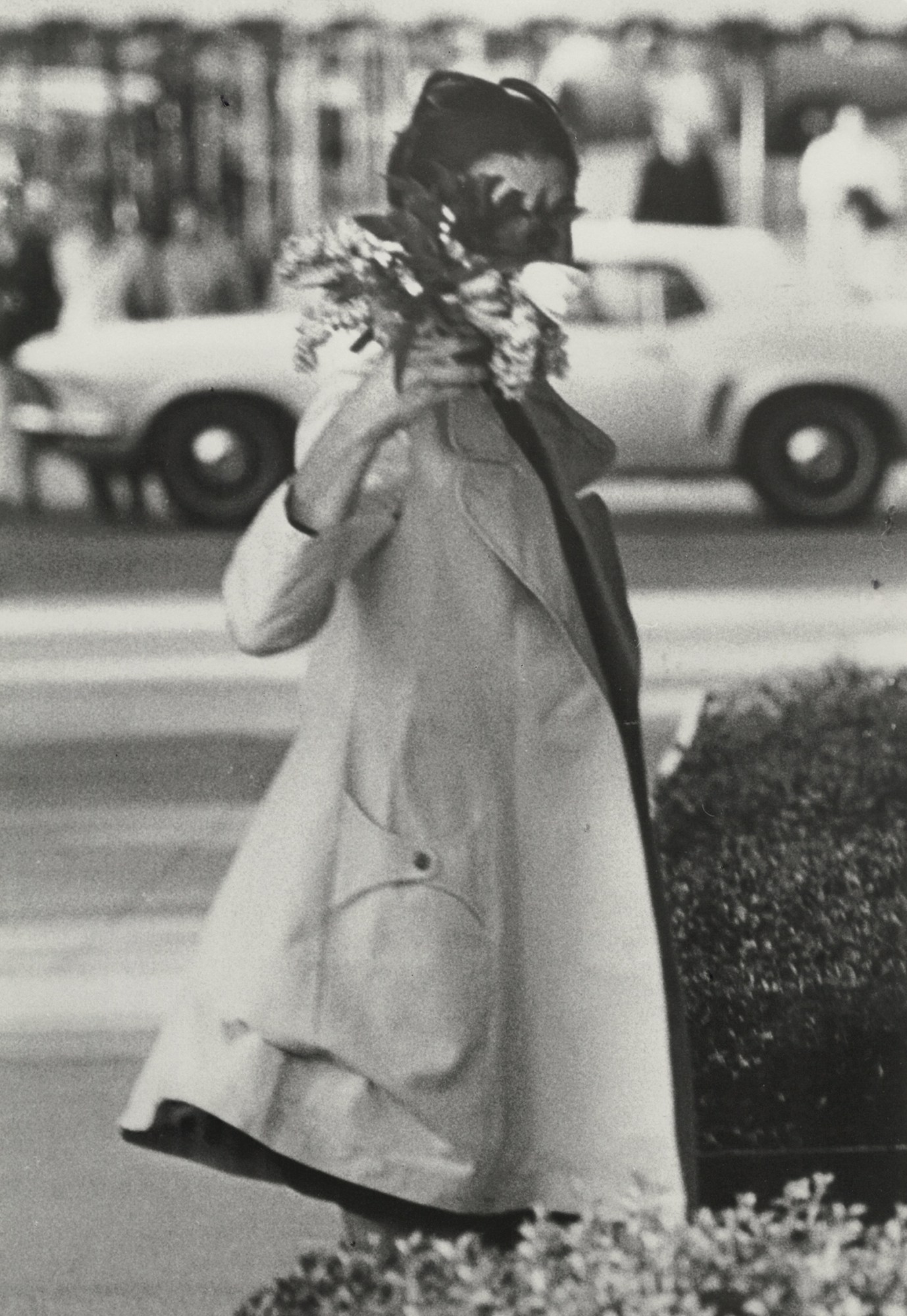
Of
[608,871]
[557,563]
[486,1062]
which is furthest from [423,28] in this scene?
[486,1062]

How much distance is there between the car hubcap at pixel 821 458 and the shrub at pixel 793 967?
0.34m

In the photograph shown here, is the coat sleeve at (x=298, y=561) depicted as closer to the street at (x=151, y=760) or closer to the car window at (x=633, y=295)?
the street at (x=151, y=760)

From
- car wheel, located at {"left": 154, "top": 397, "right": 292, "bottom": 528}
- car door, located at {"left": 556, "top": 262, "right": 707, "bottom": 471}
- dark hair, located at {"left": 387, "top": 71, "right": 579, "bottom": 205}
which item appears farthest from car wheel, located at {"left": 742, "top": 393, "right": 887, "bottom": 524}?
car wheel, located at {"left": 154, "top": 397, "right": 292, "bottom": 528}

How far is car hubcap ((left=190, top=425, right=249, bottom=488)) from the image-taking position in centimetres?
344

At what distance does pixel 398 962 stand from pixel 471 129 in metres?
0.98

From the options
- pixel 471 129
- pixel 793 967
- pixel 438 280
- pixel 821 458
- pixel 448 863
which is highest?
pixel 471 129

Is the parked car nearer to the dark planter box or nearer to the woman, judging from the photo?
the woman

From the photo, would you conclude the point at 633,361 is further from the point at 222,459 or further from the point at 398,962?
the point at 398,962

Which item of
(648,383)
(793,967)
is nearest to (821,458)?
(648,383)

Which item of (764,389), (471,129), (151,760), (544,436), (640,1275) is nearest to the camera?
(640,1275)

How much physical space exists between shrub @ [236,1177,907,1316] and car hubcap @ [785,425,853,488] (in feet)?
3.28

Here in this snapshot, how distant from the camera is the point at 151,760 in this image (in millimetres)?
3672

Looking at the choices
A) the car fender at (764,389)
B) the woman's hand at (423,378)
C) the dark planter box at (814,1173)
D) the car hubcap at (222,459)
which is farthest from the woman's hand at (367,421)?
the dark planter box at (814,1173)

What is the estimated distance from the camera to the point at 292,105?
3.42 meters
